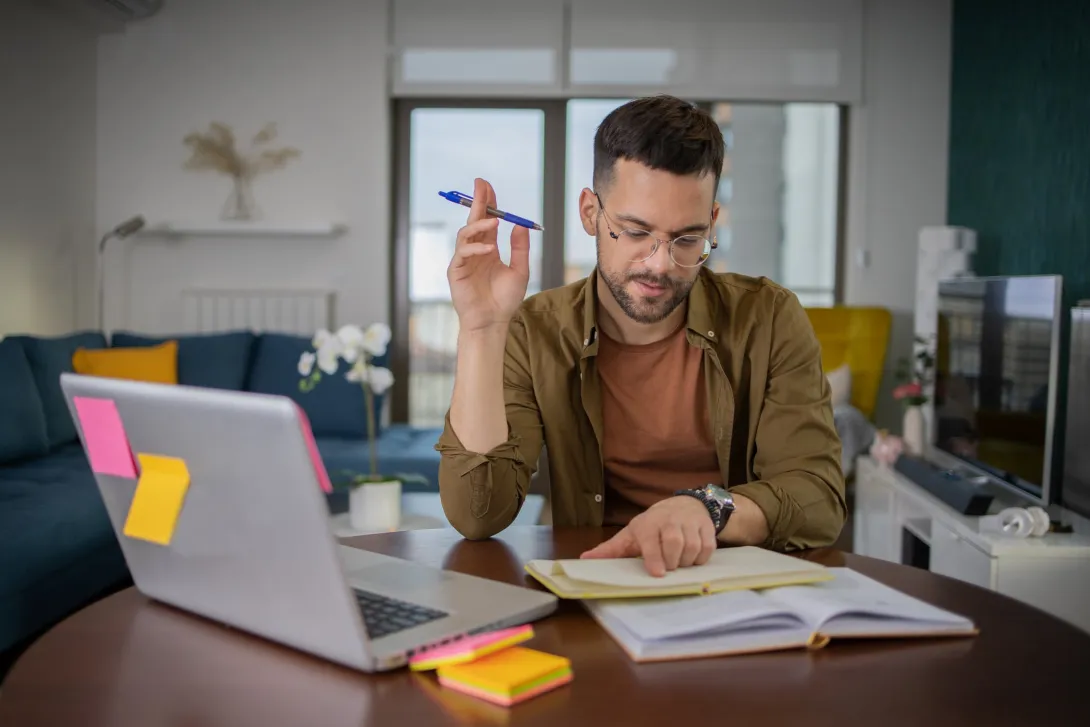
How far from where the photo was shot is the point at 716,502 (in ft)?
3.82

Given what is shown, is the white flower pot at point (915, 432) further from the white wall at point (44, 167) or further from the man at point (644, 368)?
the white wall at point (44, 167)

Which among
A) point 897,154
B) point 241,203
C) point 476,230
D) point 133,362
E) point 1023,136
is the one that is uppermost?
point 897,154

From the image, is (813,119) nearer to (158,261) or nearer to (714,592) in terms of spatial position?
(158,261)

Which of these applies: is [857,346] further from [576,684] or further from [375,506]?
[576,684]

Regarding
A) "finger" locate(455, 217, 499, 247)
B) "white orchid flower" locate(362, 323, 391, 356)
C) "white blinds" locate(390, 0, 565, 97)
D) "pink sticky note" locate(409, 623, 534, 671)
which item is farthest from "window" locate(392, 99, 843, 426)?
"pink sticky note" locate(409, 623, 534, 671)

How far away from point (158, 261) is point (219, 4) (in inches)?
52.2

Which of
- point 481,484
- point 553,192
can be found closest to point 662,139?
point 481,484

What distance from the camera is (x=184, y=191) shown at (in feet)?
17.1

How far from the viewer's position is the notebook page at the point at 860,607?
0.86 m

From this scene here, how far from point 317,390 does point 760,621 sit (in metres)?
3.67

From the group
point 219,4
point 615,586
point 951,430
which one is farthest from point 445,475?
point 219,4

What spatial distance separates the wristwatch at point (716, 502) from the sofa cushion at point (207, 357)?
3.45 meters

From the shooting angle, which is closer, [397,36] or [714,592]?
[714,592]

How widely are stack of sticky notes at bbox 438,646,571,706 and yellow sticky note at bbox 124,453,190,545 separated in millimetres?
266
